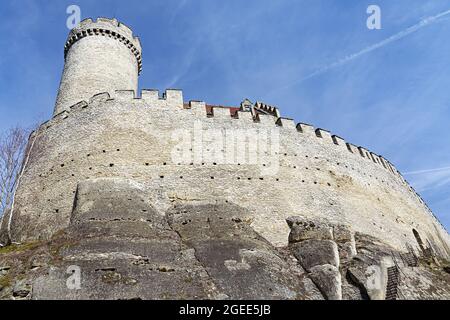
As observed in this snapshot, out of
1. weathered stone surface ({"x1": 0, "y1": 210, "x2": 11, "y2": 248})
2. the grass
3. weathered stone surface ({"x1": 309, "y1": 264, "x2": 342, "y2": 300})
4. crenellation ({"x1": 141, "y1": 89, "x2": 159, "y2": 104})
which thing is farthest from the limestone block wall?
weathered stone surface ({"x1": 309, "y1": 264, "x2": 342, "y2": 300})

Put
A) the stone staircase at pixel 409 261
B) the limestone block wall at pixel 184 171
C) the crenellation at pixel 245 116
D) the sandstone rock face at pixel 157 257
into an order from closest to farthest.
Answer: the sandstone rock face at pixel 157 257, the stone staircase at pixel 409 261, the limestone block wall at pixel 184 171, the crenellation at pixel 245 116

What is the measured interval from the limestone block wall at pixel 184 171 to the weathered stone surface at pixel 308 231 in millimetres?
533

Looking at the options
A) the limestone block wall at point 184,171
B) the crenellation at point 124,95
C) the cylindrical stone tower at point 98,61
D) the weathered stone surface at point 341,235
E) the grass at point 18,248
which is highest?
the cylindrical stone tower at point 98,61

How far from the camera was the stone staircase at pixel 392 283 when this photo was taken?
11562 mm

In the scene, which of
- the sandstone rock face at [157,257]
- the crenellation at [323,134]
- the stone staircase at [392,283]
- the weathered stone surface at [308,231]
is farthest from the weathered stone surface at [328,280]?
the crenellation at [323,134]

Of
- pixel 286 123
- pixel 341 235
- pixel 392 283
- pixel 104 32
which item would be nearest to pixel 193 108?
pixel 286 123

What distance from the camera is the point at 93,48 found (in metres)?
23.2

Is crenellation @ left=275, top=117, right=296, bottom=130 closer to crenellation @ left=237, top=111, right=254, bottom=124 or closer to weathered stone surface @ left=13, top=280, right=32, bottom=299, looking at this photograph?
crenellation @ left=237, top=111, right=254, bottom=124

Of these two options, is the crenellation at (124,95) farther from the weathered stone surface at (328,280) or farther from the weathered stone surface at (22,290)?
the weathered stone surface at (328,280)

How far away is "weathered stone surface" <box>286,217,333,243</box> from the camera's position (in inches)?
557

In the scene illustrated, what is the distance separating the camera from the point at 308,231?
1452cm

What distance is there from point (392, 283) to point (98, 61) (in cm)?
1773

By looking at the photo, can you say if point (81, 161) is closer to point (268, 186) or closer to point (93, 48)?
point (268, 186)

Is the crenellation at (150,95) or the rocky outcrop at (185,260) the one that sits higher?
the crenellation at (150,95)
